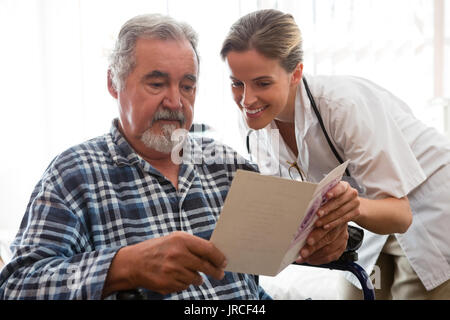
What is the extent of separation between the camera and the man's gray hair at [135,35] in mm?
1303

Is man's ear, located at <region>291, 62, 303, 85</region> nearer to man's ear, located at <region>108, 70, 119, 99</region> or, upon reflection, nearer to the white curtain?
man's ear, located at <region>108, 70, 119, 99</region>

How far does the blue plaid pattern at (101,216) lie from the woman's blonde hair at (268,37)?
320 mm

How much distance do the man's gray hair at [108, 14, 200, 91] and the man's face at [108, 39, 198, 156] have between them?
0.01 meters

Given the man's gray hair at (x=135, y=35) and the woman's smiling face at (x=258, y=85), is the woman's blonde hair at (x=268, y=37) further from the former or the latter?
the man's gray hair at (x=135, y=35)

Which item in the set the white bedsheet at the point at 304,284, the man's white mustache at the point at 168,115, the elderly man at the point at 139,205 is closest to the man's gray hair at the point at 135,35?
the elderly man at the point at 139,205

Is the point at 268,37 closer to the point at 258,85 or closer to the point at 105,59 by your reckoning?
the point at 258,85

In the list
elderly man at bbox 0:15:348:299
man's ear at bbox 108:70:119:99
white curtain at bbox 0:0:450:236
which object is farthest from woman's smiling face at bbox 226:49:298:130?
white curtain at bbox 0:0:450:236

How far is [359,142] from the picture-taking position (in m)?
1.36

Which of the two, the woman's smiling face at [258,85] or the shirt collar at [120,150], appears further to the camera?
the woman's smiling face at [258,85]

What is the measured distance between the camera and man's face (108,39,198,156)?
1285 mm

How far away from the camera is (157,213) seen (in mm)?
1239

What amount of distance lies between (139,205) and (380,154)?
0.66 meters

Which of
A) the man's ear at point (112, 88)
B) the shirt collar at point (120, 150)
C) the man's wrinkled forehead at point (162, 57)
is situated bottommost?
the shirt collar at point (120, 150)
